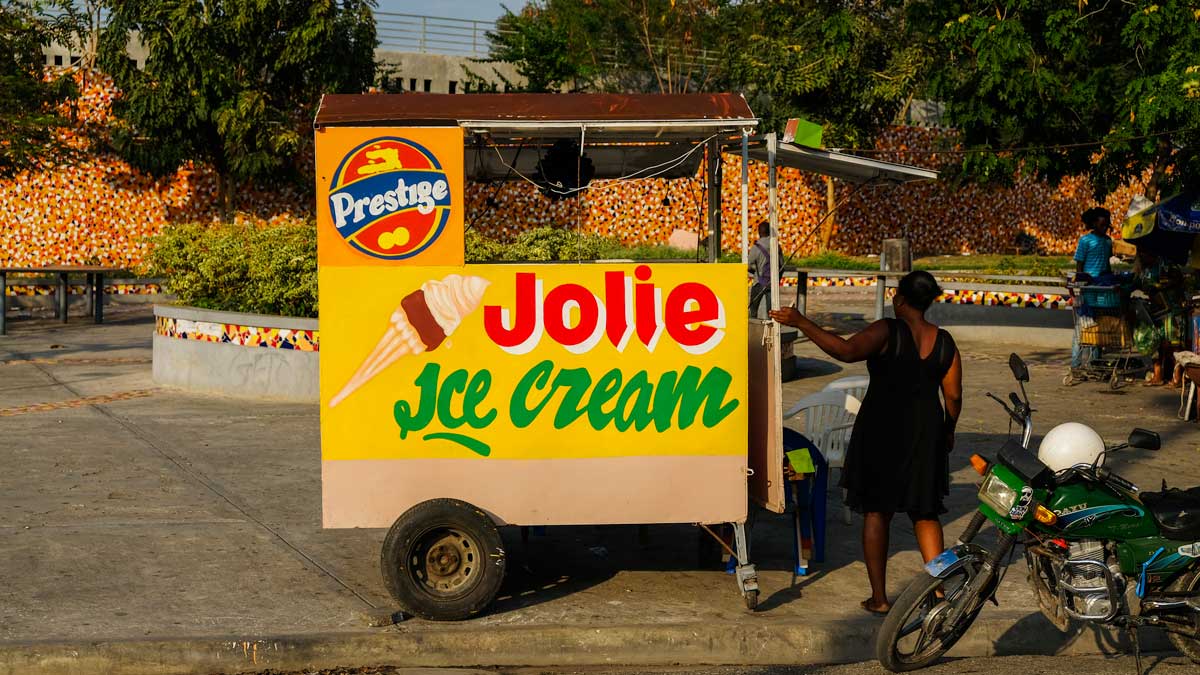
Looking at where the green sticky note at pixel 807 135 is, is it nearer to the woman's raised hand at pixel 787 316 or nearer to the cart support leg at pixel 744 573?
the woman's raised hand at pixel 787 316

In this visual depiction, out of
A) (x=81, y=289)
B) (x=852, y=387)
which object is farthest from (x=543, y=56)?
(x=852, y=387)

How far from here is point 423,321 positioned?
6.52m

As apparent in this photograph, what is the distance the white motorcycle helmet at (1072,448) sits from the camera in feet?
19.2

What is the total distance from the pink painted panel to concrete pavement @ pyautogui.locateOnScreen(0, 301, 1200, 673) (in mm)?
471

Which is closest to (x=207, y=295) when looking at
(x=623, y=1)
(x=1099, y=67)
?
(x=1099, y=67)

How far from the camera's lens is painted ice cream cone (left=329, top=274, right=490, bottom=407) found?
650cm

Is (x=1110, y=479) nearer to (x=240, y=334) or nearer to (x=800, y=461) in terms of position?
(x=800, y=461)

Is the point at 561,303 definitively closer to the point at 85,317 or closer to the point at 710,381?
the point at 710,381

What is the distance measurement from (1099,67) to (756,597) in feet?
37.6

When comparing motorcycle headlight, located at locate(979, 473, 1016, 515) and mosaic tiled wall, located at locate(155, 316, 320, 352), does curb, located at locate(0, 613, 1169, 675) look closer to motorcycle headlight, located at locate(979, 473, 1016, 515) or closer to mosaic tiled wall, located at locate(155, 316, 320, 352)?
motorcycle headlight, located at locate(979, 473, 1016, 515)

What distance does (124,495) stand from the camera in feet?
29.8

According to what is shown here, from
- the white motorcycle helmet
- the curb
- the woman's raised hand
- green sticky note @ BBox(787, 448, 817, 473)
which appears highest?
the woman's raised hand

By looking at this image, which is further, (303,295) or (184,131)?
(184,131)

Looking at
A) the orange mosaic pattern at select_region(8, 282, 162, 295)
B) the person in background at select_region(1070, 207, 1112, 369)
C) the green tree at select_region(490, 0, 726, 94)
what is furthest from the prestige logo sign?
the green tree at select_region(490, 0, 726, 94)
